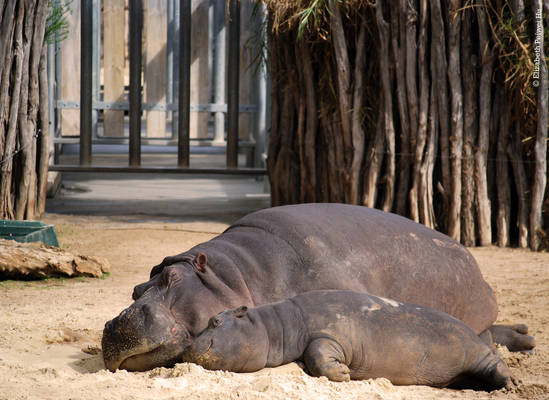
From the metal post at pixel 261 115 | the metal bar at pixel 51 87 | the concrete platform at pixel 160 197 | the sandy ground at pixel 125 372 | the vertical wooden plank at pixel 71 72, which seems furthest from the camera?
the metal post at pixel 261 115

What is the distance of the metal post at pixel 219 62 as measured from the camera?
9023 millimetres

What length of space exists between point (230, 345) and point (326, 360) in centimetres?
32

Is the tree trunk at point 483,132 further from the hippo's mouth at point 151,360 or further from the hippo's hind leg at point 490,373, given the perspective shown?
the hippo's mouth at point 151,360

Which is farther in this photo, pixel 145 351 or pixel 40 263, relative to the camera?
pixel 40 263

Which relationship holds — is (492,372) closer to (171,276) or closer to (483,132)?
(171,276)

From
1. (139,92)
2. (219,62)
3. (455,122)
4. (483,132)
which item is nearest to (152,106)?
(139,92)

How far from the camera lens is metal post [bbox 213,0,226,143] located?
9.02 m

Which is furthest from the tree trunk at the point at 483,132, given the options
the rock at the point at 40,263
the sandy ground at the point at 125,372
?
the rock at the point at 40,263

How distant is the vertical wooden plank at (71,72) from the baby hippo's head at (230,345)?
6.49 metres

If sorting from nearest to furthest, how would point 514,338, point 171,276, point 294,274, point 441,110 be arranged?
point 171,276
point 294,274
point 514,338
point 441,110

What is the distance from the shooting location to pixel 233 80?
7.74 metres

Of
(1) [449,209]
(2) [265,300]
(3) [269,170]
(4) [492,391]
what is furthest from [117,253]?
(4) [492,391]

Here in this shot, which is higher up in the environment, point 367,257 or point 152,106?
point 152,106

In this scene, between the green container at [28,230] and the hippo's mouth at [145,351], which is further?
the green container at [28,230]
